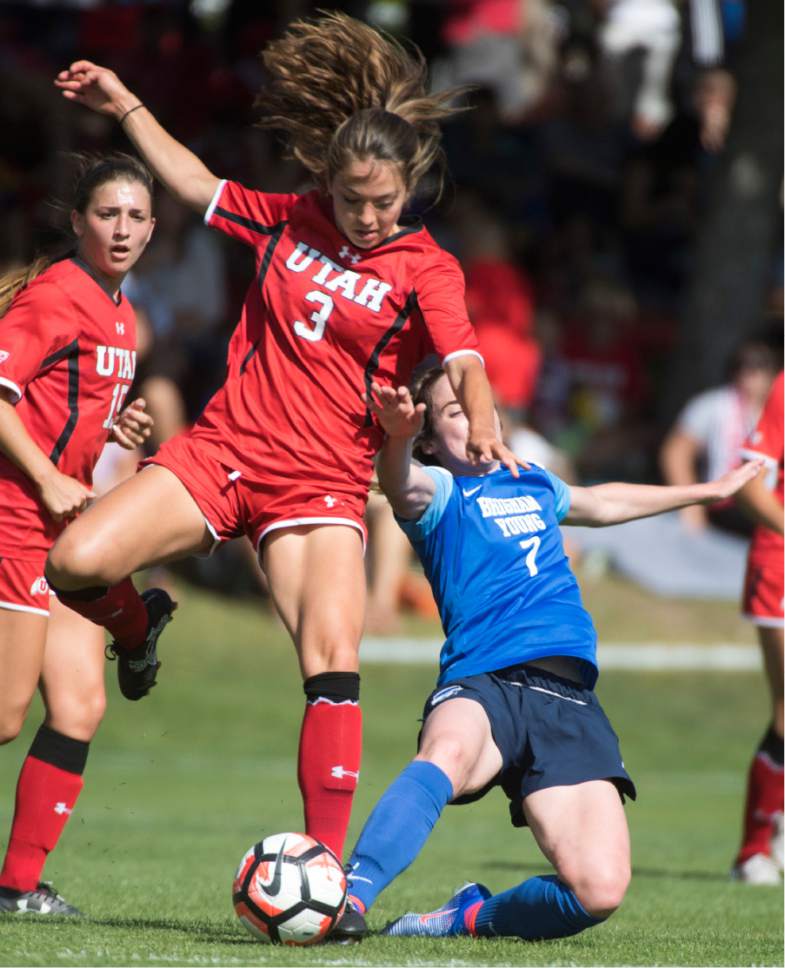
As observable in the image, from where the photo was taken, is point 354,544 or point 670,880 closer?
point 354,544

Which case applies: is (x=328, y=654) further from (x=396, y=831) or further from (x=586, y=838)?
(x=586, y=838)

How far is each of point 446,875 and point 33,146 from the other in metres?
8.53

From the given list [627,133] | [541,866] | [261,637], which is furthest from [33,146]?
[541,866]

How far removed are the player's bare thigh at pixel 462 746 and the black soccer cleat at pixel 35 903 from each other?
52.9 inches

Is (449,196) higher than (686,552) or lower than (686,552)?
higher

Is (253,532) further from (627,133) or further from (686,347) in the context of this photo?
(627,133)

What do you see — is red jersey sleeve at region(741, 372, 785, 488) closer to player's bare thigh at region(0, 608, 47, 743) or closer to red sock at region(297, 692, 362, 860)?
red sock at region(297, 692, 362, 860)

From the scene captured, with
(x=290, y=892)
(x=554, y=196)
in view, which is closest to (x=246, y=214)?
(x=290, y=892)

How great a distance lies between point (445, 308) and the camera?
5.35 metres

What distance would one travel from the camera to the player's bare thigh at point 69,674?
18.7ft

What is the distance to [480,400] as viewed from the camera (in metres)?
5.02

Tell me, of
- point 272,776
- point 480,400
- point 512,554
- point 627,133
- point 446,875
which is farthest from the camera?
point 627,133

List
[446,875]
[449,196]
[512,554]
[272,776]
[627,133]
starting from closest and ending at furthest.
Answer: [512,554] → [449,196] → [446,875] → [272,776] → [627,133]

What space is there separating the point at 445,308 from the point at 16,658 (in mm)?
1787
